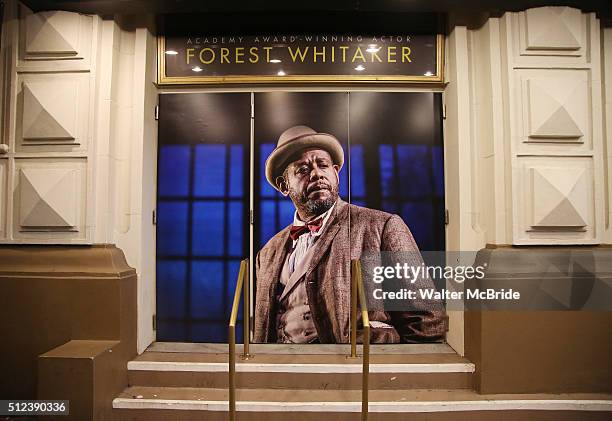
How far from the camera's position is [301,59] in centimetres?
450

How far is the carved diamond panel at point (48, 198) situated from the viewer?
3930 mm

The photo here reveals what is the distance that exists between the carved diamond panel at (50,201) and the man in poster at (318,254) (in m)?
1.91

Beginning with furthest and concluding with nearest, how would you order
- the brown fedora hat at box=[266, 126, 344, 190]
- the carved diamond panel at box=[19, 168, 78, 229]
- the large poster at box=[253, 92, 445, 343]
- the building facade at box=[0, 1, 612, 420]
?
the brown fedora hat at box=[266, 126, 344, 190], the large poster at box=[253, 92, 445, 343], the carved diamond panel at box=[19, 168, 78, 229], the building facade at box=[0, 1, 612, 420]

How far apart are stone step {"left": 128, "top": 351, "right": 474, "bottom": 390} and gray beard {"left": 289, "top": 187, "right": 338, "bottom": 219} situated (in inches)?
63.5

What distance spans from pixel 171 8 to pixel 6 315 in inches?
139

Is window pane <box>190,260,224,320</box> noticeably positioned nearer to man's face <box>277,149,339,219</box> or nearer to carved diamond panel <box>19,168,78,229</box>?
man's face <box>277,149,339,219</box>

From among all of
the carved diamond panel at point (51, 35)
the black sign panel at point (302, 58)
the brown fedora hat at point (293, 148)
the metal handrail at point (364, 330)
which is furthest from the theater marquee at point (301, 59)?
the metal handrail at point (364, 330)

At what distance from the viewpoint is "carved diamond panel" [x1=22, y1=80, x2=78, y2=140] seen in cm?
396

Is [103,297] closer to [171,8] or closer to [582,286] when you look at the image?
[171,8]

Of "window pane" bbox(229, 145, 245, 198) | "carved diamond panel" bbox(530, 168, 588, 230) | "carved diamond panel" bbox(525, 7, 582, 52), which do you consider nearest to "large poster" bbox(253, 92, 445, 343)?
"window pane" bbox(229, 145, 245, 198)

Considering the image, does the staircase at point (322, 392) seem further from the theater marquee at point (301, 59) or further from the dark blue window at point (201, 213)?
the theater marquee at point (301, 59)

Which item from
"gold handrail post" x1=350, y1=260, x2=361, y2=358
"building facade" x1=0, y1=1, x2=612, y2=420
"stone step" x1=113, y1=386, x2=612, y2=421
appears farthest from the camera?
"gold handrail post" x1=350, y1=260, x2=361, y2=358

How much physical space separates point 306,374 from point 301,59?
3.39 metres

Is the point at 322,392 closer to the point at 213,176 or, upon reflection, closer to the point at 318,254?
the point at 318,254
